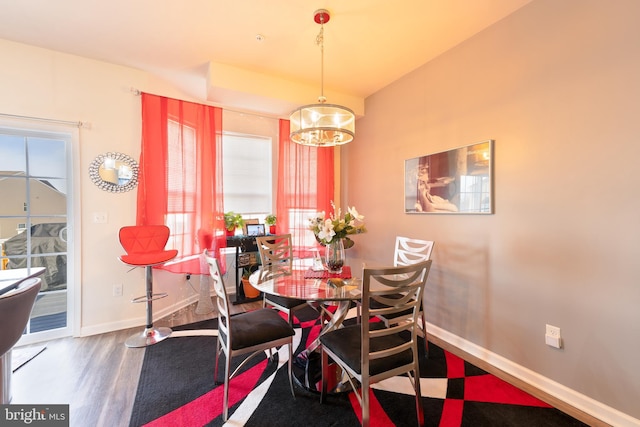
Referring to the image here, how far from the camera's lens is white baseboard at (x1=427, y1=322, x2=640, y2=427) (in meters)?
1.59

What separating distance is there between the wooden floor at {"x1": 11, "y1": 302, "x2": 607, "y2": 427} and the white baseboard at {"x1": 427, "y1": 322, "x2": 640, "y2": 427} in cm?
A: 5

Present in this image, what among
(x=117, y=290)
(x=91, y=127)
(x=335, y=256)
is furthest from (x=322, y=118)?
(x=117, y=290)

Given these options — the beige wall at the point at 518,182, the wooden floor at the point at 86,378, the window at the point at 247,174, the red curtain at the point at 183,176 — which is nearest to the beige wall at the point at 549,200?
the beige wall at the point at 518,182

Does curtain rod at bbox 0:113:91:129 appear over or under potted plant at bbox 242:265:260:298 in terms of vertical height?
over

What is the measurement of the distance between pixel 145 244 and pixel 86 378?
1.21 metres

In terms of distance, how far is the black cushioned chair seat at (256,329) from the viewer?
166cm

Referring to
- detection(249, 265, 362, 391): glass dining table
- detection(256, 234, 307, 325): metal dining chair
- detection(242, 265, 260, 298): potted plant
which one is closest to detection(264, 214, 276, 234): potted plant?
Answer: detection(242, 265, 260, 298): potted plant

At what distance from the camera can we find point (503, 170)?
218 cm

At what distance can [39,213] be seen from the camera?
2641mm

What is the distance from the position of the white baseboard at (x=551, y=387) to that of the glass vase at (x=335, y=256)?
1468mm

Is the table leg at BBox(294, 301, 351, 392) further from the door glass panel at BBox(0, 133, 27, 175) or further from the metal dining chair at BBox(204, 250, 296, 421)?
the door glass panel at BBox(0, 133, 27, 175)

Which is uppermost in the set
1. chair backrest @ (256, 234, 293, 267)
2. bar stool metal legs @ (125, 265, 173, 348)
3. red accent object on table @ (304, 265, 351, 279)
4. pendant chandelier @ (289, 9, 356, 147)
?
pendant chandelier @ (289, 9, 356, 147)

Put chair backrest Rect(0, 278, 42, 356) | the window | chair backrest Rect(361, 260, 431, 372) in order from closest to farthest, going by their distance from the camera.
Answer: chair backrest Rect(0, 278, 42, 356), chair backrest Rect(361, 260, 431, 372), the window

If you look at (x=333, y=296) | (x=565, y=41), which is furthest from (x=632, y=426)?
(x=565, y=41)
